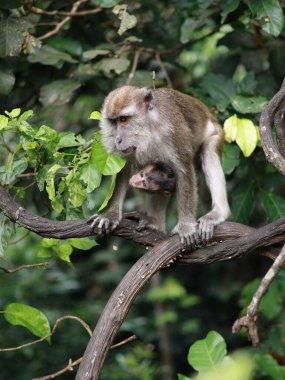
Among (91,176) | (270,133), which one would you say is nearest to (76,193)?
(91,176)

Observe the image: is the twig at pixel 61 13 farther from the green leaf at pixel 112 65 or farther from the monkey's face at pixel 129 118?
the monkey's face at pixel 129 118

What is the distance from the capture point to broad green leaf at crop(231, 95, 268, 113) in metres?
4.41

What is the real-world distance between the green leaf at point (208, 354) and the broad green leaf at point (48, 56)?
2.42 m

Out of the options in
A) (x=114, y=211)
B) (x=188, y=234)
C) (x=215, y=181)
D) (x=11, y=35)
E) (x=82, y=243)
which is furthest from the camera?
(x=11, y=35)

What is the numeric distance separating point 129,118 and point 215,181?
0.73m

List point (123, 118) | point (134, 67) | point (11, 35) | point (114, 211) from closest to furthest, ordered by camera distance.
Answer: point (114, 211) → point (123, 118) → point (11, 35) → point (134, 67)

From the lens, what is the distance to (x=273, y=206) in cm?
472

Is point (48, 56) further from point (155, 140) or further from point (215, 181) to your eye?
point (215, 181)

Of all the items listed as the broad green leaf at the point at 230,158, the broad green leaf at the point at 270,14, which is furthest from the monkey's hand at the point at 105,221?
the broad green leaf at the point at 270,14

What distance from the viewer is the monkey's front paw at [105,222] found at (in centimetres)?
369

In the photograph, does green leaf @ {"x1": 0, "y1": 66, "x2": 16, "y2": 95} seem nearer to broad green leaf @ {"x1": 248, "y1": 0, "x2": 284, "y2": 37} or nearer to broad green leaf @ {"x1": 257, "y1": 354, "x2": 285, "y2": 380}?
broad green leaf @ {"x1": 248, "y1": 0, "x2": 284, "y2": 37}

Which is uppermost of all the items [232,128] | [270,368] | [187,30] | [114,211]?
[232,128]

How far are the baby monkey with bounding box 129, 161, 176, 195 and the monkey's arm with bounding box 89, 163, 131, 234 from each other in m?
0.09

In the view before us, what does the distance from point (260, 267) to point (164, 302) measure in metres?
1.36
